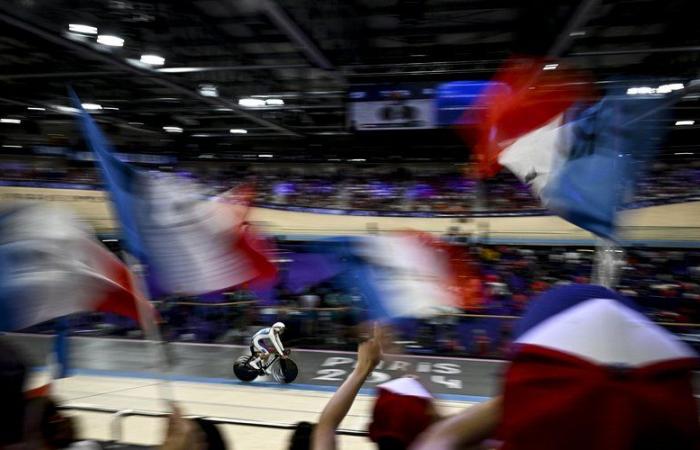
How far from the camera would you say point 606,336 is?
87cm

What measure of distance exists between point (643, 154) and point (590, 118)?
1.33 ft

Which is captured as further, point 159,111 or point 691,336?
point 159,111

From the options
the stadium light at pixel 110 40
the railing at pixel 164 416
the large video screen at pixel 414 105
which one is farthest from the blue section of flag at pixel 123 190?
the stadium light at pixel 110 40

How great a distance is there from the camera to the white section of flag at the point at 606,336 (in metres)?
0.85

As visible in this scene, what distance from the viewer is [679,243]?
15.7m

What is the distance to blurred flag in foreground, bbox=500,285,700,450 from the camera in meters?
0.78

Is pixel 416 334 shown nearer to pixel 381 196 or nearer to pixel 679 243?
pixel 679 243

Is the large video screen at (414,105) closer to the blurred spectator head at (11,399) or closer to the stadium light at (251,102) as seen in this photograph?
the stadium light at (251,102)

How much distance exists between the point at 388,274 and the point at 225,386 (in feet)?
23.4

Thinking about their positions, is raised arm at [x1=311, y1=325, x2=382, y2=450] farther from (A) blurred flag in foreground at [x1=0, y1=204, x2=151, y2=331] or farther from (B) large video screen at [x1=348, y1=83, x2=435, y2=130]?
(B) large video screen at [x1=348, y1=83, x2=435, y2=130]

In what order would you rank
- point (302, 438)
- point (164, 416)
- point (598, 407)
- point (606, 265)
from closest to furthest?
point (598, 407)
point (302, 438)
point (606, 265)
point (164, 416)

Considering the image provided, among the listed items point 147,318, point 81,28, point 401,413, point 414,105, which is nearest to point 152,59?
point 81,28

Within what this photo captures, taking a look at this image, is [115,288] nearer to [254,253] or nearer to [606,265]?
[254,253]

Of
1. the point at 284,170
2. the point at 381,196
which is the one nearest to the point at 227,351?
the point at 381,196
